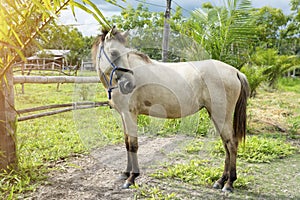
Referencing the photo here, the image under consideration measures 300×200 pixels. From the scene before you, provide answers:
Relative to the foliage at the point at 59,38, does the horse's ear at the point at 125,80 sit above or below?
below

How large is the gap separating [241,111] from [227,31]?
263 centimetres

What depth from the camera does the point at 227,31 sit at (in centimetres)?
520

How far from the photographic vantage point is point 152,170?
3293 millimetres

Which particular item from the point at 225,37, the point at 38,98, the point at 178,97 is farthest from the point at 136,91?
the point at 38,98

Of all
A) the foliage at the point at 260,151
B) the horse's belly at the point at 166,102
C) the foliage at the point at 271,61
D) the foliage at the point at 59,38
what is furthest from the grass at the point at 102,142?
the foliage at the point at 271,61

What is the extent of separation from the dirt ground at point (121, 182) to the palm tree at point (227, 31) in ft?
7.40

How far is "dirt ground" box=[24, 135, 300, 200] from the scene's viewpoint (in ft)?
8.71

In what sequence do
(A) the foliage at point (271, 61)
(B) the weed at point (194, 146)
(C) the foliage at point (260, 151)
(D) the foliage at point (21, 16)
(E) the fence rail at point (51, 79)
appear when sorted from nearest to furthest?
(D) the foliage at point (21, 16)
(E) the fence rail at point (51, 79)
(C) the foliage at point (260, 151)
(B) the weed at point (194, 146)
(A) the foliage at point (271, 61)

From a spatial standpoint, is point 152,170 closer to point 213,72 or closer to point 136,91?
point 136,91

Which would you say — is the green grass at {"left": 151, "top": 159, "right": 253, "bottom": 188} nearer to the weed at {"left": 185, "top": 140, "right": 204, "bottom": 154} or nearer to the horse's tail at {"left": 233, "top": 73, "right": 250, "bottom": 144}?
the horse's tail at {"left": 233, "top": 73, "right": 250, "bottom": 144}

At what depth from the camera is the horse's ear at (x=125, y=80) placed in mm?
2580

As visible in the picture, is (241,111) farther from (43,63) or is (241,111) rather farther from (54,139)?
(43,63)

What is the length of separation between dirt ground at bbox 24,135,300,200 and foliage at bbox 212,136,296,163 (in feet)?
0.41

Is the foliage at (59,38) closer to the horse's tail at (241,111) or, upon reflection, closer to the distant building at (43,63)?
the distant building at (43,63)
